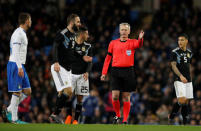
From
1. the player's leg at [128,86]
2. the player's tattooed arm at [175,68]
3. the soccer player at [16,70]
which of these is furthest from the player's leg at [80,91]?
the player's tattooed arm at [175,68]

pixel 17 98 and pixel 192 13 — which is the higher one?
pixel 192 13

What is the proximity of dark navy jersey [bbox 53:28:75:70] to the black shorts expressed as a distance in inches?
42.2

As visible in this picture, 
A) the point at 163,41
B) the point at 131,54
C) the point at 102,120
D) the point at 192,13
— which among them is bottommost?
the point at 102,120

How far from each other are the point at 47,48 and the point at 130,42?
8523mm

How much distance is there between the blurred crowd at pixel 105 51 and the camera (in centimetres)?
1596

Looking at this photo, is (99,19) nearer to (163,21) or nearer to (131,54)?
(163,21)

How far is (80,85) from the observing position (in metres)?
10.9

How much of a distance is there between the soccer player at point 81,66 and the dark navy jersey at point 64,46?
19cm

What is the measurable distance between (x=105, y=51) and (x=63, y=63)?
768cm

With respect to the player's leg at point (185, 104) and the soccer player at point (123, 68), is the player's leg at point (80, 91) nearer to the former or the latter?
the soccer player at point (123, 68)

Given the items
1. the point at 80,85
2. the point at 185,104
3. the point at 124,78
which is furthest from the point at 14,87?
the point at 185,104

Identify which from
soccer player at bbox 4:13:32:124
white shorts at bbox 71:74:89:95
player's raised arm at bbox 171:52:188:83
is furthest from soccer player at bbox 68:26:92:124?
player's raised arm at bbox 171:52:188:83

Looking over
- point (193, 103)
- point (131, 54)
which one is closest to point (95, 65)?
point (193, 103)

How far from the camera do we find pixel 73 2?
69.9ft
